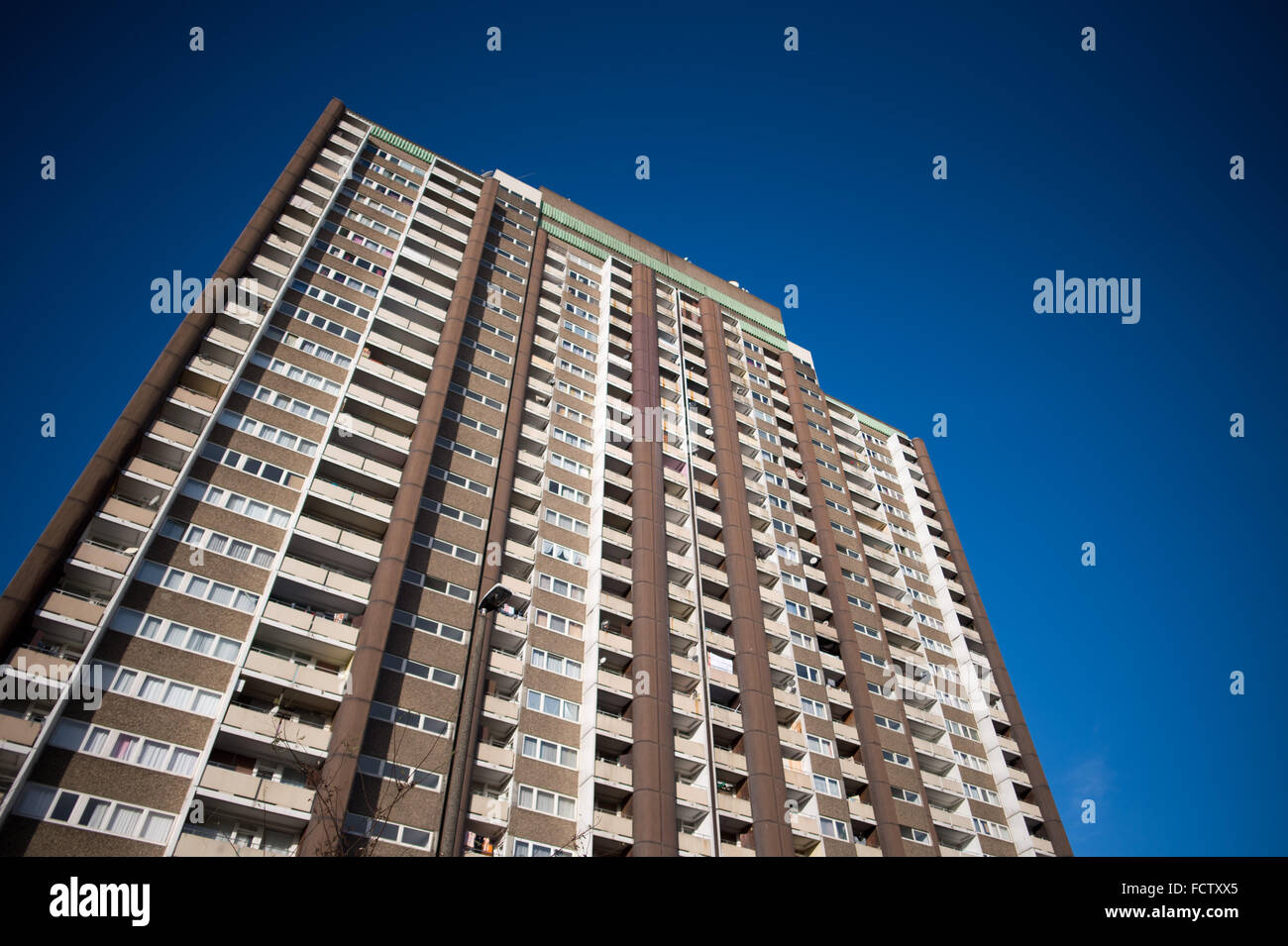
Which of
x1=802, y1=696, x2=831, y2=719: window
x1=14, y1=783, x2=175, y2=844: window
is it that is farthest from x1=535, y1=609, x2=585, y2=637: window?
x1=14, y1=783, x2=175, y2=844: window

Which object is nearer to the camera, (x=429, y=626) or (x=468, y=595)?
(x=429, y=626)

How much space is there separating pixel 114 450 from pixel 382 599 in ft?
38.1

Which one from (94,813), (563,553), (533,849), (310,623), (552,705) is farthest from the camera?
(563,553)

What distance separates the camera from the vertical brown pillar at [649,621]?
3253 centimetres

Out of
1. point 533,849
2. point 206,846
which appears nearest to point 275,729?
point 206,846

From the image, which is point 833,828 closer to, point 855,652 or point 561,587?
point 855,652

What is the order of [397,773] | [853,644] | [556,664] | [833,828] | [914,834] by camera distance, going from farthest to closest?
[853,644] < [914,834] < [833,828] < [556,664] < [397,773]

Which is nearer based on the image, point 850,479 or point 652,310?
point 652,310

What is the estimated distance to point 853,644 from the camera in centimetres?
4866

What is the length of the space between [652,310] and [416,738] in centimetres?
3721

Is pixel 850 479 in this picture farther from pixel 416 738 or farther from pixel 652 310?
pixel 416 738

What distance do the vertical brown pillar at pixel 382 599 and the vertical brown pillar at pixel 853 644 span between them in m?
25.3
